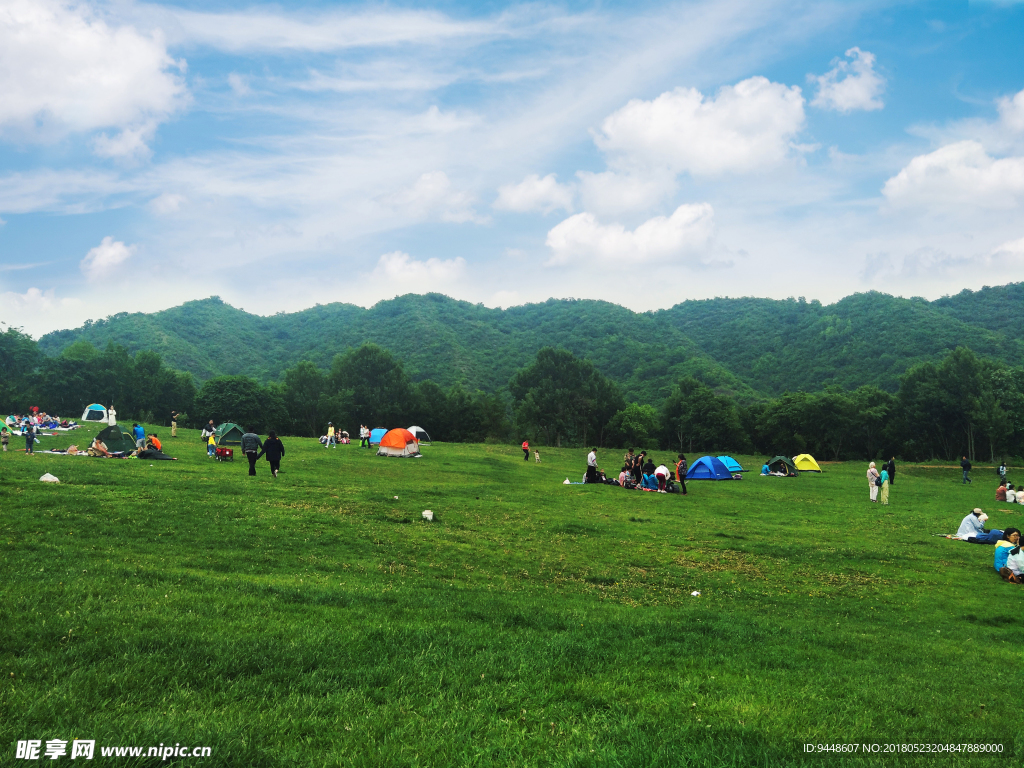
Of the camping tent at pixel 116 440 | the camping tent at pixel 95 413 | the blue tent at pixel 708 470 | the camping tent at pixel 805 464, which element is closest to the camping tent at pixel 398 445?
the camping tent at pixel 116 440

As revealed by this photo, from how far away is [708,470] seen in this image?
142ft

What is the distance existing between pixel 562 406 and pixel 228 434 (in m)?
56.5

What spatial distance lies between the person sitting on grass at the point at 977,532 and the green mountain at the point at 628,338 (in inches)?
3402

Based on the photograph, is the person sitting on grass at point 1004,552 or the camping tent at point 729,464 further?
the camping tent at point 729,464

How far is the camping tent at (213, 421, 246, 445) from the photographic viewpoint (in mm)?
41156

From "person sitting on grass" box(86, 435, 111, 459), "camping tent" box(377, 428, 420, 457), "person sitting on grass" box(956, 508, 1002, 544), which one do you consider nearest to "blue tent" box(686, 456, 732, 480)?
"person sitting on grass" box(956, 508, 1002, 544)

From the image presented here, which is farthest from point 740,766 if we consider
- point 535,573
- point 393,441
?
point 393,441

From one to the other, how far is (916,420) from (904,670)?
86.2m

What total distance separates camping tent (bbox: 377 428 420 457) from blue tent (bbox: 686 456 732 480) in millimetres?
20810

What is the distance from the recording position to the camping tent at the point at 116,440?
3238 centimetres

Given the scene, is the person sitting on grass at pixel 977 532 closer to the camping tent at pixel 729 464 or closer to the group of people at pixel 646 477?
the group of people at pixel 646 477

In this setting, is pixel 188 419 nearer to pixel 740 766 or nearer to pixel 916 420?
pixel 740 766

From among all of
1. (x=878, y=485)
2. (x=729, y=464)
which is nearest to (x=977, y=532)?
(x=878, y=485)

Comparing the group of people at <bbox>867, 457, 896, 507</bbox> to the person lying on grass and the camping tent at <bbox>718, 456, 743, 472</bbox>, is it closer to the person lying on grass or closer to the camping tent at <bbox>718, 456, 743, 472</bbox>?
the camping tent at <bbox>718, 456, 743, 472</bbox>
